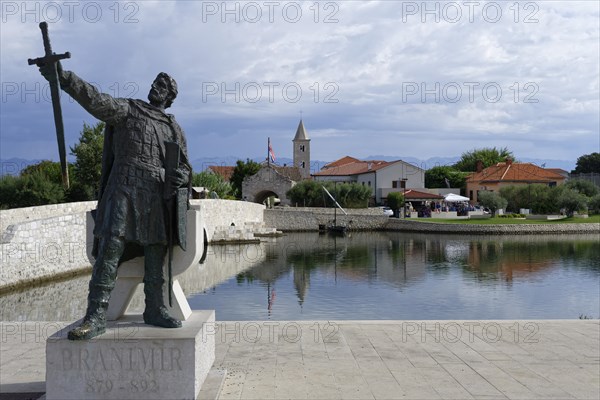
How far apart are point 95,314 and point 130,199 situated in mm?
872

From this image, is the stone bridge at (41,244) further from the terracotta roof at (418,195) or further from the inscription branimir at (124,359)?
the terracotta roof at (418,195)

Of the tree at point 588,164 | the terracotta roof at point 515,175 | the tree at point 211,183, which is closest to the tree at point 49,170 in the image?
the tree at point 211,183

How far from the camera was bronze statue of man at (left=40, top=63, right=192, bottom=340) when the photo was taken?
177 inches

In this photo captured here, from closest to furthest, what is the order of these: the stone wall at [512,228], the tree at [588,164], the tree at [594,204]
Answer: the stone wall at [512,228]
the tree at [594,204]
the tree at [588,164]

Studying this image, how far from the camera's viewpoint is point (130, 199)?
4605 mm

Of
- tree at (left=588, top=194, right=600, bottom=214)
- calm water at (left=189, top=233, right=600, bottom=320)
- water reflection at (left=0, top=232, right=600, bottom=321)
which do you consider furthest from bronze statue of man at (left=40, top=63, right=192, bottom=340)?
tree at (left=588, top=194, right=600, bottom=214)

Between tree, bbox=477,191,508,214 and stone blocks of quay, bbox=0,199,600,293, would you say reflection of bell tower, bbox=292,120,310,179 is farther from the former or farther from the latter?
stone blocks of quay, bbox=0,199,600,293

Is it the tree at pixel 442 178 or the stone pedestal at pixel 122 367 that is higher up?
the tree at pixel 442 178

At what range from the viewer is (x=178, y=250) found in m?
4.91

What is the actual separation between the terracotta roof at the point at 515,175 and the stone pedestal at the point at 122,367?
52.7 meters

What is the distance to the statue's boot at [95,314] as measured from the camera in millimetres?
4402

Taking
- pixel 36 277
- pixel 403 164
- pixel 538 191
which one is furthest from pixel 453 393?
pixel 403 164

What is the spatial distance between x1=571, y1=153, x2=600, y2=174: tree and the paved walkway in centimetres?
7142

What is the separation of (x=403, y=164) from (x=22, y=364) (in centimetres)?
5162
